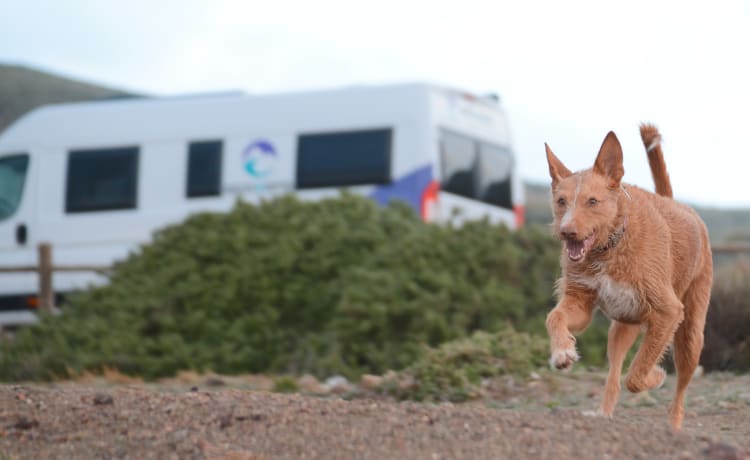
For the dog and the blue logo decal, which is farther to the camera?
the blue logo decal

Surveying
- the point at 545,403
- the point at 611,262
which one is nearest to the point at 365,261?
the point at 545,403

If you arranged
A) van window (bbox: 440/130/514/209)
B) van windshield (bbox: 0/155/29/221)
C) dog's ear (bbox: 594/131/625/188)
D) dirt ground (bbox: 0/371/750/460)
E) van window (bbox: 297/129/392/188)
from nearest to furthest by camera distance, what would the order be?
dirt ground (bbox: 0/371/750/460) < dog's ear (bbox: 594/131/625/188) < van window (bbox: 297/129/392/188) < van window (bbox: 440/130/514/209) < van windshield (bbox: 0/155/29/221)

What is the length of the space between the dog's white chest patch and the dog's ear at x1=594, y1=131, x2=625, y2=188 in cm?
53

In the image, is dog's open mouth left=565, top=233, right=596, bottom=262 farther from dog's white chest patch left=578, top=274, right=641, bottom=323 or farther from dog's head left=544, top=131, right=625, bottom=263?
dog's white chest patch left=578, top=274, right=641, bottom=323

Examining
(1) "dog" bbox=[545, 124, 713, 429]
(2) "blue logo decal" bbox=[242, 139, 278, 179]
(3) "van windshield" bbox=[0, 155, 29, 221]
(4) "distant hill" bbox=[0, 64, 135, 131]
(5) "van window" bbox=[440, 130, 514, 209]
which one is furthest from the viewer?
(4) "distant hill" bbox=[0, 64, 135, 131]

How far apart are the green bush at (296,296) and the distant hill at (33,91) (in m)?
52.4

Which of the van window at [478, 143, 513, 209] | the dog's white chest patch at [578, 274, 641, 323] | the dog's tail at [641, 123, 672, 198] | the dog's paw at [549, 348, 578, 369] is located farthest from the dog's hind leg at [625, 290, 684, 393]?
the van window at [478, 143, 513, 209]

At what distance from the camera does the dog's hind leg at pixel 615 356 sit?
6.83m

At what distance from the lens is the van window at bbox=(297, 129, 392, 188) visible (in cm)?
1661

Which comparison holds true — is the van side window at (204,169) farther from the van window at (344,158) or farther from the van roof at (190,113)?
the van window at (344,158)

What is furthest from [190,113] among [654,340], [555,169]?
[654,340]

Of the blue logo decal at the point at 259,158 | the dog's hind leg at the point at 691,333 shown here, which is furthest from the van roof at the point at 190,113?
the dog's hind leg at the point at 691,333

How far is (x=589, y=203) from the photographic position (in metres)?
6.32

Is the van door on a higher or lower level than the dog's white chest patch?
lower
